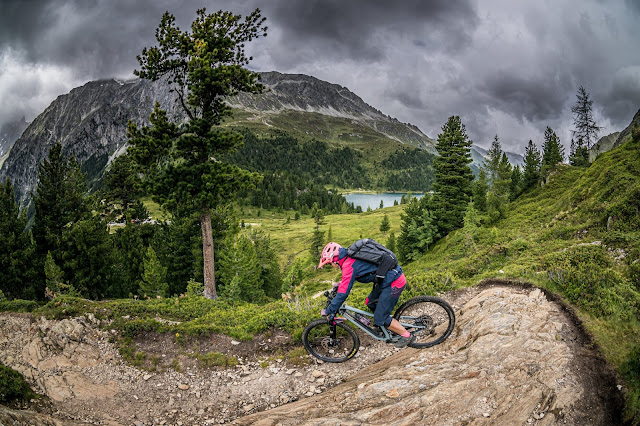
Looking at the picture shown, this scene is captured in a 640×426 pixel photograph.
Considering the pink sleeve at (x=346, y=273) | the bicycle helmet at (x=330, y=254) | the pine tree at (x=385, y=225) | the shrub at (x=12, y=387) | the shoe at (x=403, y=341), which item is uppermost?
the pine tree at (x=385, y=225)

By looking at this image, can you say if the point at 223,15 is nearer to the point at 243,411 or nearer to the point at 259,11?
the point at 259,11

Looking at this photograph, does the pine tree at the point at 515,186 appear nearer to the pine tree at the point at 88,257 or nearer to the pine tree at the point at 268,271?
the pine tree at the point at 268,271

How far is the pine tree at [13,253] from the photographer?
86.2 feet

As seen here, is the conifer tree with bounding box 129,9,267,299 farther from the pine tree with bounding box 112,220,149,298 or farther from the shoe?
the pine tree with bounding box 112,220,149,298

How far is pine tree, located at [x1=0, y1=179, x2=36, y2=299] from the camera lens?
26.3 metres

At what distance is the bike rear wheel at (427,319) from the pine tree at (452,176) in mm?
34282

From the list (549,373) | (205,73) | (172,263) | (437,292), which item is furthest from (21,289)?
(549,373)

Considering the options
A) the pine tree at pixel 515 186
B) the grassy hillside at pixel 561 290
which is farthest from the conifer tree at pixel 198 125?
the pine tree at pixel 515 186

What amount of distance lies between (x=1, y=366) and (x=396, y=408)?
9.46 metres

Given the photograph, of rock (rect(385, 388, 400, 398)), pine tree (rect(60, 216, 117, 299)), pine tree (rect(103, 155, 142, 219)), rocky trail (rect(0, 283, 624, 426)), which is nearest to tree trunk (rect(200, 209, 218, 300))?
rocky trail (rect(0, 283, 624, 426))

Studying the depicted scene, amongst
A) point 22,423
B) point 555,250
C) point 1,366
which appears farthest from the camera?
point 555,250

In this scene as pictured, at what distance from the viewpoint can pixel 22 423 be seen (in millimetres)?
6121

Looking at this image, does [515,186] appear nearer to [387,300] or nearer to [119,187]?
[387,300]

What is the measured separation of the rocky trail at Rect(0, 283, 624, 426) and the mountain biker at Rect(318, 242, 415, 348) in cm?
113
